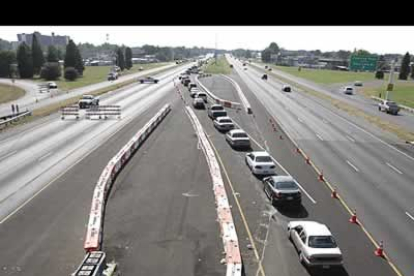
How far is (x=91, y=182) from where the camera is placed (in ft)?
81.8

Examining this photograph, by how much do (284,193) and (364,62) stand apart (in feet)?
287

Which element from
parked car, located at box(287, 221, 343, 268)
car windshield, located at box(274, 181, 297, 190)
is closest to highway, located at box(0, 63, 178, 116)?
car windshield, located at box(274, 181, 297, 190)

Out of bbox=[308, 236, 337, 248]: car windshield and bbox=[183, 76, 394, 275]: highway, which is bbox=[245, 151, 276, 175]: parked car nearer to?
bbox=[183, 76, 394, 275]: highway

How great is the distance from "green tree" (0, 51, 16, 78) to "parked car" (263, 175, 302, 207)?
9978 centimetres

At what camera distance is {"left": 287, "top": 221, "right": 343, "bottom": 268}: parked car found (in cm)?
1519

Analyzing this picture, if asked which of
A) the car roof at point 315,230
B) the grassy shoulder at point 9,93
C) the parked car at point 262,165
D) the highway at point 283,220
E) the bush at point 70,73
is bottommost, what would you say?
the grassy shoulder at point 9,93

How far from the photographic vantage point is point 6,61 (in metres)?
104

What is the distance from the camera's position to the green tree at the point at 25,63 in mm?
99812

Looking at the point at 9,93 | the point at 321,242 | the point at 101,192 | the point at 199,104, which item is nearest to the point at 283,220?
the point at 321,242

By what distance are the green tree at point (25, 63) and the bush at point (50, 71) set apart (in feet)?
15.0

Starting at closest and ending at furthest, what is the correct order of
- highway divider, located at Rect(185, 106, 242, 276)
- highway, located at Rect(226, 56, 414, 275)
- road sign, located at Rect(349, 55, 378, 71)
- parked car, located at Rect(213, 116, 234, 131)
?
highway divider, located at Rect(185, 106, 242, 276), highway, located at Rect(226, 56, 414, 275), parked car, located at Rect(213, 116, 234, 131), road sign, located at Rect(349, 55, 378, 71)

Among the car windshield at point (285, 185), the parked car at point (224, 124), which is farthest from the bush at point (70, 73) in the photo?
the car windshield at point (285, 185)

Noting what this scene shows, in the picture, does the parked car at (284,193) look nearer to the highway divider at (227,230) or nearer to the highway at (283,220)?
the highway at (283,220)
